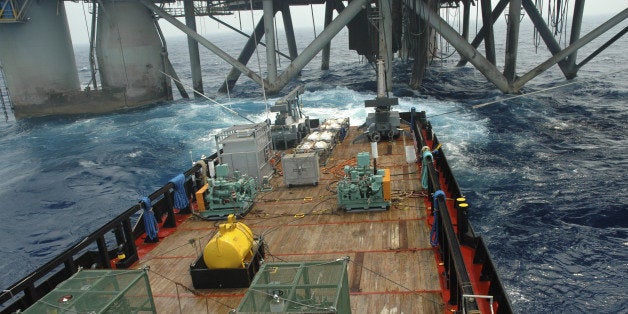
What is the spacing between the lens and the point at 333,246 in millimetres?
13680

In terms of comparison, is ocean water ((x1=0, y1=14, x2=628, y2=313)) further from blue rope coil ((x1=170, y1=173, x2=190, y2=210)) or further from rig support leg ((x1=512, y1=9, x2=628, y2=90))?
blue rope coil ((x1=170, y1=173, x2=190, y2=210))

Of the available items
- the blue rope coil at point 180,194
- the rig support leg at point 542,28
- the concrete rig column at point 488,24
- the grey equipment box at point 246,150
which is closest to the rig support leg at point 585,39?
the rig support leg at point 542,28

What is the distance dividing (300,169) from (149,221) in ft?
20.4

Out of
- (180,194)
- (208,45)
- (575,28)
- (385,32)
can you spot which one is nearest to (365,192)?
(180,194)

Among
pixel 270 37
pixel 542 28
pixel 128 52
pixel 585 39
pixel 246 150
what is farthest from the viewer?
pixel 128 52

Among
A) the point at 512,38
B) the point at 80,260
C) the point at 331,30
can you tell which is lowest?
the point at 80,260

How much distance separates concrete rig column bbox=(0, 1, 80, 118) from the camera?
46875mm

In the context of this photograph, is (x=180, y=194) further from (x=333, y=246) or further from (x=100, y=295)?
(x=100, y=295)

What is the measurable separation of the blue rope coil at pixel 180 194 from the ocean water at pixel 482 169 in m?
7.40

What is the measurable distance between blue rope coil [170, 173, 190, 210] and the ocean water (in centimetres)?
740

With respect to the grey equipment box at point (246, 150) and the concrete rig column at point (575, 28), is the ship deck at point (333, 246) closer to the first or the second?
the grey equipment box at point (246, 150)

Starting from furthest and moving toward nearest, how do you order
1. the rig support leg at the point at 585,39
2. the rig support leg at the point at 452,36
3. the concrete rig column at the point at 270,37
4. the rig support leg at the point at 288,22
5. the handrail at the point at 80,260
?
the rig support leg at the point at 288,22 < the concrete rig column at the point at 270,37 < the rig support leg at the point at 452,36 < the rig support leg at the point at 585,39 < the handrail at the point at 80,260

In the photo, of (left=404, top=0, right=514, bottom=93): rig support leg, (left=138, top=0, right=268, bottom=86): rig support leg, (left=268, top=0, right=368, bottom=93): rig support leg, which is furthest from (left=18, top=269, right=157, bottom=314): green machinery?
(left=138, top=0, right=268, bottom=86): rig support leg

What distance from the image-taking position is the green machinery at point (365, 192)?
15.5 m
